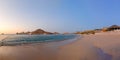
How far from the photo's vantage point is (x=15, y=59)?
330 inches

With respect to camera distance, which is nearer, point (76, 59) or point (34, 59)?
point (76, 59)

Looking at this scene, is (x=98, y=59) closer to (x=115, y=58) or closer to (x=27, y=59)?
(x=115, y=58)

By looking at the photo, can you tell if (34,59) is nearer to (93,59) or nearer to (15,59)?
(15,59)

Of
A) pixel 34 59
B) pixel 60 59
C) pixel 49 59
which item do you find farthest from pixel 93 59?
pixel 34 59

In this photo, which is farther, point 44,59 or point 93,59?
point 44,59

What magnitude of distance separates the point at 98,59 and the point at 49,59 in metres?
2.18

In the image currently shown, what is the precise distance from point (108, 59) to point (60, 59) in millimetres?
2029

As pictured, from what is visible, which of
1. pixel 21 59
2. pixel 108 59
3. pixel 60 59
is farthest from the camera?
pixel 21 59

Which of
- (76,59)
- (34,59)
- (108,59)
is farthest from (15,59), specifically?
(108,59)

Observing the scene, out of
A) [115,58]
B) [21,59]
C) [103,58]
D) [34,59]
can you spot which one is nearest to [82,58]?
[103,58]

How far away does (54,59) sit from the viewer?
7973 mm

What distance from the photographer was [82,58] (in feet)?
25.0

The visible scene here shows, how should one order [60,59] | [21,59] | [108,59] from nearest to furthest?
[108,59], [60,59], [21,59]

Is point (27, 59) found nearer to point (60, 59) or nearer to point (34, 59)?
point (34, 59)
